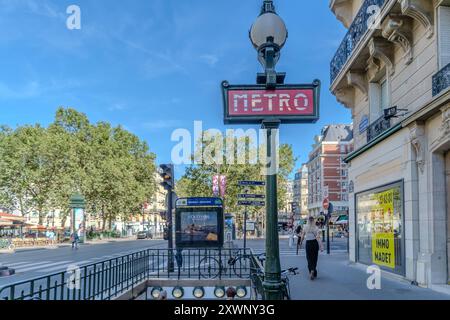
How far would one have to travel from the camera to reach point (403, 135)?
11.1 metres

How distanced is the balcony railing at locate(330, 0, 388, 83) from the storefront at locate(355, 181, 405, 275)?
15.9 feet

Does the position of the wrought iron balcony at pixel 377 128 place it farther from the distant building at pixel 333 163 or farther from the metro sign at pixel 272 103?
the distant building at pixel 333 163

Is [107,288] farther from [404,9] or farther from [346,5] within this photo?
[346,5]

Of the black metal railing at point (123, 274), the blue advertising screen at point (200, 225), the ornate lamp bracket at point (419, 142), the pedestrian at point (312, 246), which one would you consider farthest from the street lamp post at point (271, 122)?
the blue advertising screen at point (200, 225)

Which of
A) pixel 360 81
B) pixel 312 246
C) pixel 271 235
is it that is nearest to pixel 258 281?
pixel 271 235

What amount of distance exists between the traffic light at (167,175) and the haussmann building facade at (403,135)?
6.71 m

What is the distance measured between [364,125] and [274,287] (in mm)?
10668

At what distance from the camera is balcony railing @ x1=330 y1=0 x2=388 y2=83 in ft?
41.8

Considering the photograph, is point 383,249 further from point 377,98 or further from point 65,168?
point 65,168

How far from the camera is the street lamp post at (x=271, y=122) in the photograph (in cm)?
572

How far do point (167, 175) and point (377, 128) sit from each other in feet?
23.6

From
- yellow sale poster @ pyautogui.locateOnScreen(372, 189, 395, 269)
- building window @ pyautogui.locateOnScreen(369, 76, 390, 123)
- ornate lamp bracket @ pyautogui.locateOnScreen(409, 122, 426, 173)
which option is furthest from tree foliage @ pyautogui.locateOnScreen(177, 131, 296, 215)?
ornate lamp bracket @ pyautogui.locateOnScreen(409, 122, 426, 173)
